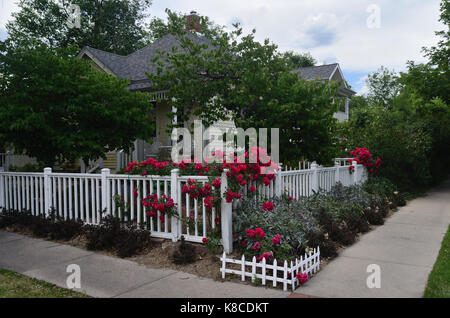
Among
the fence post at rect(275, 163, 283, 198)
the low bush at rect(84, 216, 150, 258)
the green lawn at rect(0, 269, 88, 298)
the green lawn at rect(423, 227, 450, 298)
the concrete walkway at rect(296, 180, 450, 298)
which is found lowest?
the concrete walkway at rect(296, 180, 450, 298)

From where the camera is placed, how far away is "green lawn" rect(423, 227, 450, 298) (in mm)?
4209

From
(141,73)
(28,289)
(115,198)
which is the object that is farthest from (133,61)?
(28,289)

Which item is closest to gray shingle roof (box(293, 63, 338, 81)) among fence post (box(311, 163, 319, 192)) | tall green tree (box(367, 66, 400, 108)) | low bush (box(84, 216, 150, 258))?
fence post (box(311, 163, 319, 192))

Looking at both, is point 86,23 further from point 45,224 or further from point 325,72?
point 45,224

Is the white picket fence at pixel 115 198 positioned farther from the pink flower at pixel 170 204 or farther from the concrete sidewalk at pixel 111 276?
the concrete sidewalk at pixel 111 276

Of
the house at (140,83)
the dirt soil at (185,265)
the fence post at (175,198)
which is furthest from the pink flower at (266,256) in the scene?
the house at (140,83)

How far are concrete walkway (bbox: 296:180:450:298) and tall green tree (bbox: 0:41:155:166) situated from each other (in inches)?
230

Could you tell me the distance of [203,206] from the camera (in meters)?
5.73

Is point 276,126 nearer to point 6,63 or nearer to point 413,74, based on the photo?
point 6,63

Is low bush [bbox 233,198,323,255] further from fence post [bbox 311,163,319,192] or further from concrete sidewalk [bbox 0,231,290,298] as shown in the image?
fence post [bbox 311,163,319,192]

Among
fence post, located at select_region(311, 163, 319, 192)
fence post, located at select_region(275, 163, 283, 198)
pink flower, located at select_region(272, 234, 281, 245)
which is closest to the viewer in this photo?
pink flower, located at select_region(272, 234, 281, 245)

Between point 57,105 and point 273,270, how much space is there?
243 inches

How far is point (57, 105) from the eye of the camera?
8.10m
